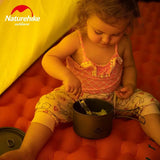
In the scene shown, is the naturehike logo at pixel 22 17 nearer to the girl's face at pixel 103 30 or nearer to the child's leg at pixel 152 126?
the girl's face at pixel 103 30

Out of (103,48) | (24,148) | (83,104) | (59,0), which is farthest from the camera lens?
(59,0)

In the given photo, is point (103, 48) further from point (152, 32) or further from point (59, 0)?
point (152, 32)

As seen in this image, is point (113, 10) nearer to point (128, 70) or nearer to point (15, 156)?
point (128, 70)

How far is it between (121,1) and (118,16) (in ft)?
0.17

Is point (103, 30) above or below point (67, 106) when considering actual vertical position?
above

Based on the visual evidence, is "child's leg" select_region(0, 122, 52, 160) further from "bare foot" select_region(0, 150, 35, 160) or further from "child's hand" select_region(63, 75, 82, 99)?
"child's hand" select_region(63, 75, 82, 99)

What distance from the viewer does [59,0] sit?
47.8 inches

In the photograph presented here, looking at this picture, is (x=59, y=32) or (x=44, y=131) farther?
(x=59, y=32)

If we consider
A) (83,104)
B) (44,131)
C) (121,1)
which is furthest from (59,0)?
(44,131)

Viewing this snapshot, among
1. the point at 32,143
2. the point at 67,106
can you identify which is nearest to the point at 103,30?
the point at 67,106

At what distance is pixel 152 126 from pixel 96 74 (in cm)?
30

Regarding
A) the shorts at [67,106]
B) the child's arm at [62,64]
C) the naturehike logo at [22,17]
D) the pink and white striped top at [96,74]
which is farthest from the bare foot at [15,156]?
the naturehike logo at [22,17]

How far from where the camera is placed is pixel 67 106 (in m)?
0.89

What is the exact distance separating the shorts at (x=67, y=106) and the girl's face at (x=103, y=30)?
→ 25cm
